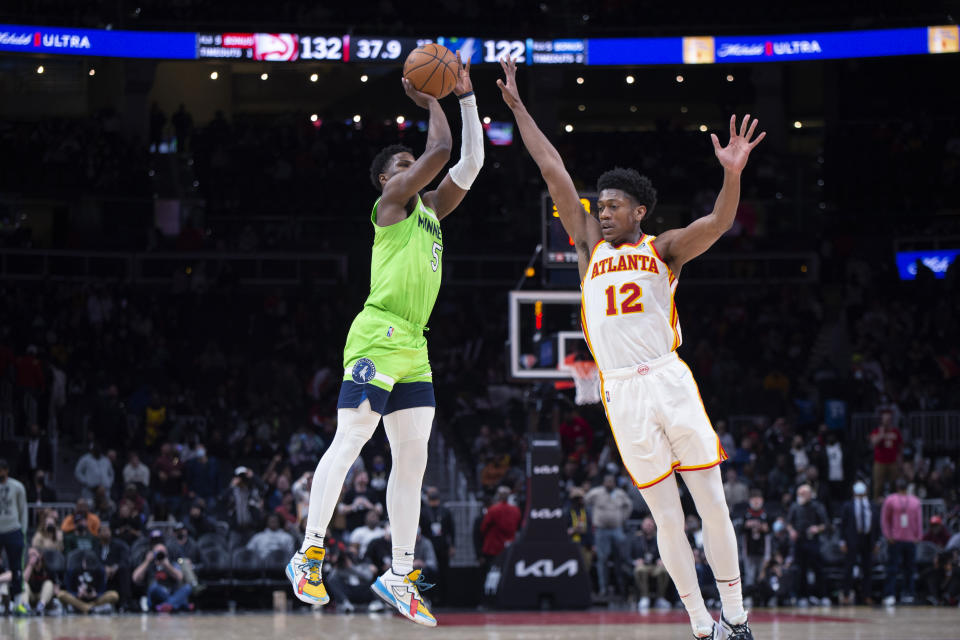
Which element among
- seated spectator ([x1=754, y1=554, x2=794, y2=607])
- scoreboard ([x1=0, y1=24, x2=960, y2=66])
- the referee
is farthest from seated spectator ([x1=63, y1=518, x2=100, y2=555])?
scoreboard ([x1=0, y1=24, x2=960, y2=66])

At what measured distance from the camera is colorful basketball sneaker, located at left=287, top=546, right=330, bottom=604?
687 centimetres

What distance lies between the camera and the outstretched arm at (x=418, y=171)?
698 cm

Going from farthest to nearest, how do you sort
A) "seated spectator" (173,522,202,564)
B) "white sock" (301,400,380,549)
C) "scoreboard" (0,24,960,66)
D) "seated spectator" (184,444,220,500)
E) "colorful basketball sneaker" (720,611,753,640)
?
"scoreboard" (0,24,960,66) < "seated spectator" (184,444,220,500) < "seated spectator" (173,522,202,564) < "white sock" (301,400,380,549) < "colorful basketball sneaker" (720,611,753,640)

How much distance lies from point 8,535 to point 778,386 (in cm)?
1377

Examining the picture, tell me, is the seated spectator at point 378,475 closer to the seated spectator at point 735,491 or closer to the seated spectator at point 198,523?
the seated spectator at point 198,523

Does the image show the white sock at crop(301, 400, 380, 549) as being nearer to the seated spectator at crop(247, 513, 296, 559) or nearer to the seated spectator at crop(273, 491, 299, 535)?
the seated spectator at crop(247, 513, 296, 559)

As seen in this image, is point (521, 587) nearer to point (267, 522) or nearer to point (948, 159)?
point (267, 522)

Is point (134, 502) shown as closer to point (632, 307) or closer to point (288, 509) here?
point (288, 509)

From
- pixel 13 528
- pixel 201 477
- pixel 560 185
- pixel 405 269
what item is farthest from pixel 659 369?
pixel 201 477

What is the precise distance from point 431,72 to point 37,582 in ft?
34.3

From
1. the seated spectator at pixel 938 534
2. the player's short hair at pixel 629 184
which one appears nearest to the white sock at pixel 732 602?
the player's short hair at pixel 629 184

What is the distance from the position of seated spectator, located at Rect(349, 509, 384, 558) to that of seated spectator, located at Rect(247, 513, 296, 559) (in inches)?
31.5

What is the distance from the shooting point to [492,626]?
40.4 feet

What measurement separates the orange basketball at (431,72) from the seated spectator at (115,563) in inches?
394
